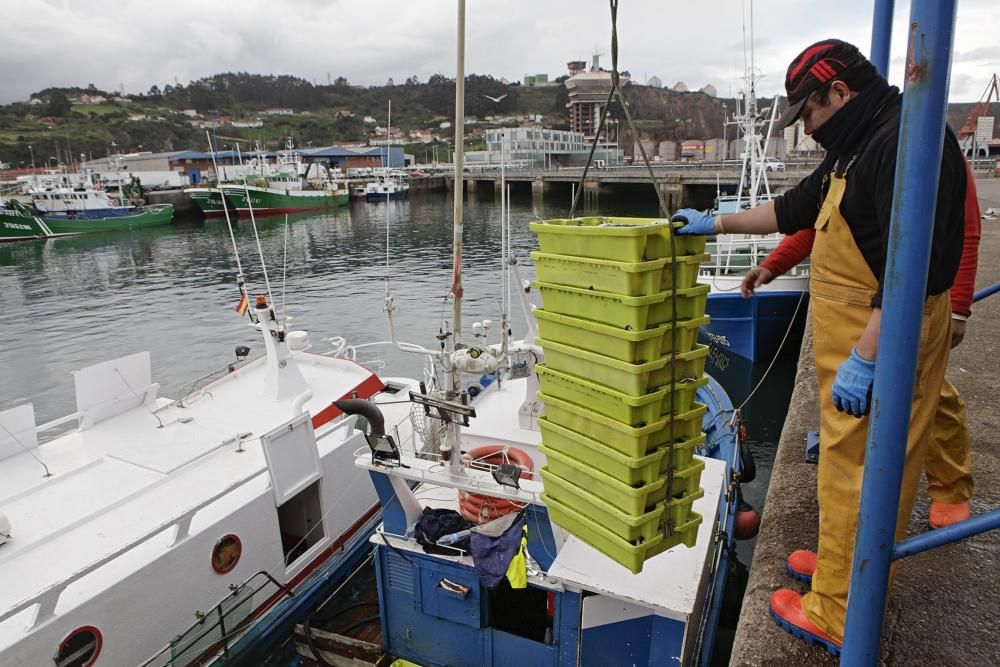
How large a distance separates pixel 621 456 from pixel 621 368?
0.41 m

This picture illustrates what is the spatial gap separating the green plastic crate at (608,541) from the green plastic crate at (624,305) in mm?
1036

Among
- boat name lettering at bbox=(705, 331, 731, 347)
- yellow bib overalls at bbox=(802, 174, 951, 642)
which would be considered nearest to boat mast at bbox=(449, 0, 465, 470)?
yellow bib overalls at bbox=(802, 174, 951, 642)

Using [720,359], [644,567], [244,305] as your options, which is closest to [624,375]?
[644,567]

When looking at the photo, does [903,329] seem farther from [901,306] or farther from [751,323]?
[751,323]

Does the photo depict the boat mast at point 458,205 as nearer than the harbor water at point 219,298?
Yes

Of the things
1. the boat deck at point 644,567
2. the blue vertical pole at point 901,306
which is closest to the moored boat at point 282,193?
the boat deck at point 644,567

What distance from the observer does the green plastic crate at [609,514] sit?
9.23 feet

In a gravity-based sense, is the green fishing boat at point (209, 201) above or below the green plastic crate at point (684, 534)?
above

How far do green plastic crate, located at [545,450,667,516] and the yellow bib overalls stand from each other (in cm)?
70

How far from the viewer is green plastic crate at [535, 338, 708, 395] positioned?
2623 millimetres

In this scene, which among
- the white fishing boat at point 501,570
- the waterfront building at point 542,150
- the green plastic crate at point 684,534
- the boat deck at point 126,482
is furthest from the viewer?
the waterfront building at point 542,150

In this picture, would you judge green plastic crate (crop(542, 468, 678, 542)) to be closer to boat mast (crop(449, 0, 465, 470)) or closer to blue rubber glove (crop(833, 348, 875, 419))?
blue rubber glove (crop(833, 348, 875, 419))

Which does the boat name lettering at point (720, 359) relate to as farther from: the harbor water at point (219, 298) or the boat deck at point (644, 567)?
the boat deck at point (644, 567)

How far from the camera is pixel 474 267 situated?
30.4m
